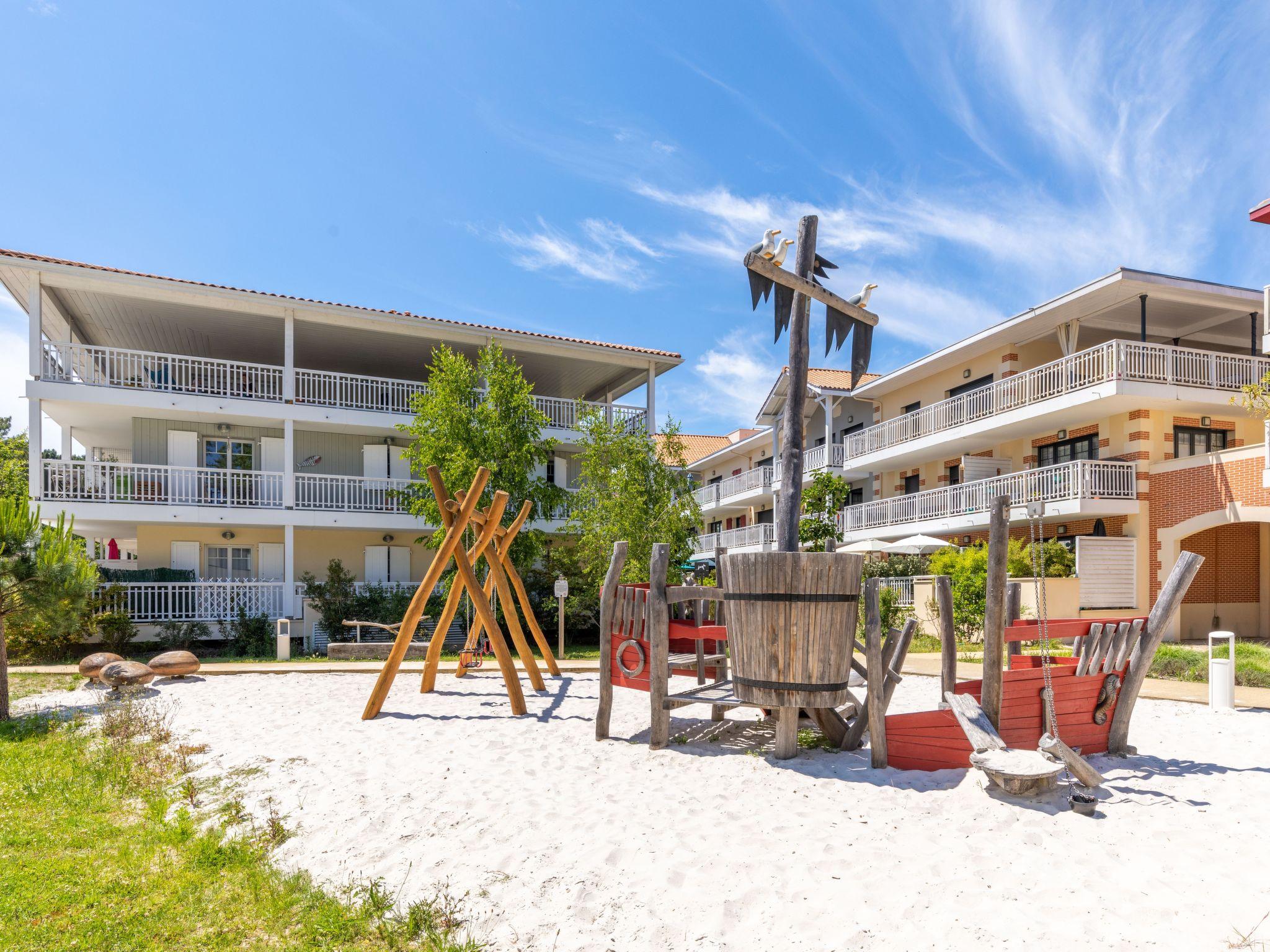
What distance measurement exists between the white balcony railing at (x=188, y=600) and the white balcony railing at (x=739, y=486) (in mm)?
17147

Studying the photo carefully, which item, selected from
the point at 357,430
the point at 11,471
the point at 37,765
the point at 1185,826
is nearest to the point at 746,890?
the point at 1185,826

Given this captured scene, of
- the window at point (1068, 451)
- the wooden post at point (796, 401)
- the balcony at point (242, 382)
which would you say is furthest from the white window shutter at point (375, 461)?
the window at point (1068, 451)

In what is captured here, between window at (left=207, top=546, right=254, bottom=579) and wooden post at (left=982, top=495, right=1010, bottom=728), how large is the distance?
19188mm

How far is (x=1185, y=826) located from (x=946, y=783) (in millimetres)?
1484

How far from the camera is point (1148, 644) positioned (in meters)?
6.54

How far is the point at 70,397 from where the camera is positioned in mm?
17125

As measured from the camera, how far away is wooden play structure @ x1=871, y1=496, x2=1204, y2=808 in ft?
19.2

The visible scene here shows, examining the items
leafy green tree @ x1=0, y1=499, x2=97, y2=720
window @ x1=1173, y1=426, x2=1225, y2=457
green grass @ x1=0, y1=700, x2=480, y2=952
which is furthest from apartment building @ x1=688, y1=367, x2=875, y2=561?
green grass @ x1=0, y1=700, x2=480, y2=952

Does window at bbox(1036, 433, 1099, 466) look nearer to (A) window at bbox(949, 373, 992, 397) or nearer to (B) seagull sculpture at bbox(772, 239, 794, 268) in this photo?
(A) window at bbox(949, 373, 992, 397)

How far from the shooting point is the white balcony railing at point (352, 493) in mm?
19547

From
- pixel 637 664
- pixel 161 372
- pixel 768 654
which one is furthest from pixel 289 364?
pixel 768 654

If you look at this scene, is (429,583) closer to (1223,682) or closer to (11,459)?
(1223,682)

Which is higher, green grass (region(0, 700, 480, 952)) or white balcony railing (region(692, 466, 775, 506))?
white balcony railing (region(692, 466, 775, 506))

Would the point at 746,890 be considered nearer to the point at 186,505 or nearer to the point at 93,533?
the point at 186,505
